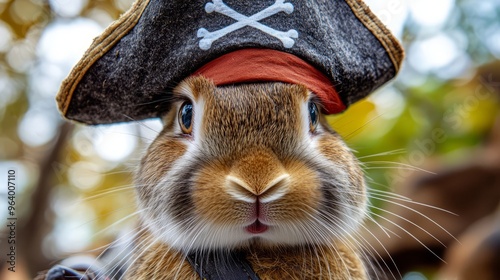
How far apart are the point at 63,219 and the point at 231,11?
2.28 metres

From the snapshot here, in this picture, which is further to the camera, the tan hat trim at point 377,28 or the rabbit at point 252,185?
the tan hat trim at point 377,28

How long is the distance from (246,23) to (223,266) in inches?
18.0

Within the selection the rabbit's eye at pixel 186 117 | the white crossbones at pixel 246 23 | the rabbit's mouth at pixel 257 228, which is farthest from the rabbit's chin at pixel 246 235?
the white crossbones at pixel 246 23

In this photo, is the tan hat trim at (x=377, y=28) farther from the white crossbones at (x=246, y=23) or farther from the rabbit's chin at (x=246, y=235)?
the rabbit's chin at (x=246, y=235)

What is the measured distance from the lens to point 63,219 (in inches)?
115

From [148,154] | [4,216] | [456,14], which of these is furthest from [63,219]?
[456,14]

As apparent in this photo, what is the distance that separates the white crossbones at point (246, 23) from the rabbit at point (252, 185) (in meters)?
0.08

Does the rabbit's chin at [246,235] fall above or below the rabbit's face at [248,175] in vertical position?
below

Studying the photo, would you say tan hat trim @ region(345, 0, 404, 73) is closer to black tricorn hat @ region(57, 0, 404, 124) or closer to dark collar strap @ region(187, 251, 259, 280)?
black tricorn hat @ region(57, 0, 404, 124)

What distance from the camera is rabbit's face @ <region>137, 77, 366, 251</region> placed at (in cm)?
86

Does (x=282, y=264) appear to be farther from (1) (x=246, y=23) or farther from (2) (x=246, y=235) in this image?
(1) (x=246, y=23)

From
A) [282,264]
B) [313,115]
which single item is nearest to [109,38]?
[313,115]

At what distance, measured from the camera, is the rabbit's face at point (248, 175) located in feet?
2.83

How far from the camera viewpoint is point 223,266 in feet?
3.21
